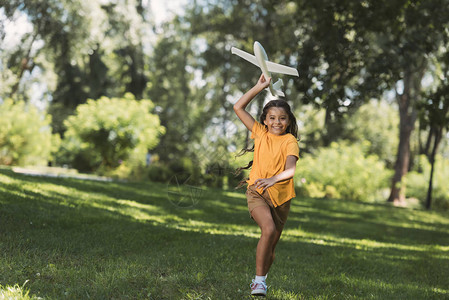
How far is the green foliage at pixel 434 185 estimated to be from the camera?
1995cm

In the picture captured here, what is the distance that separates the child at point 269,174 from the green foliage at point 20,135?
14414 mm

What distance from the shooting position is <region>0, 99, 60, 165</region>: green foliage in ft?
52.6

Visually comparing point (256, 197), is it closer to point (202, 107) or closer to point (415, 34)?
point (415, 34)

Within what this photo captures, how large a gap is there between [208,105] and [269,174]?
27.7m

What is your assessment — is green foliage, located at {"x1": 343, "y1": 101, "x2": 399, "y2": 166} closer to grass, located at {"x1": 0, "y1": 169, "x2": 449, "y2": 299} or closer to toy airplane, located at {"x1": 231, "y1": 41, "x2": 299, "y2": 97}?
grass, located at {"x1": 0, "y1": 169, "x2": 449, "y2": 299}

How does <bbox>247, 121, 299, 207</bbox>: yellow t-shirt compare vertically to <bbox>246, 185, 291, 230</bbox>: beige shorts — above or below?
above

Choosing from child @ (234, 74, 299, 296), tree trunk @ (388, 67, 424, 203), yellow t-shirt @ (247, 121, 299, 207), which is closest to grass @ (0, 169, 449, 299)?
child @ (234, 74, 299, 296)

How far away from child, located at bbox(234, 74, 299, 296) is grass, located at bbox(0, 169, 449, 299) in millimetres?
520

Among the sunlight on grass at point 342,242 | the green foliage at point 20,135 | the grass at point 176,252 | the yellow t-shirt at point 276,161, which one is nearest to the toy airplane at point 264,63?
the yellow t-shirt at point 276,161

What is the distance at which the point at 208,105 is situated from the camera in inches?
1224

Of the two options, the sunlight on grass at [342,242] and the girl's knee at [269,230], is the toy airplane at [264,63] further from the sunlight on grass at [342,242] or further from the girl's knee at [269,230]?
the sunlight on grass at [342,242]

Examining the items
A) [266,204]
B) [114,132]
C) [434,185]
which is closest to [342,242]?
[266,204]

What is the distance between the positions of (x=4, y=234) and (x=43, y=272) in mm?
1320

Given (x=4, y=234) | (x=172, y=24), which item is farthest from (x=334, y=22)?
(x=172, y=24)
